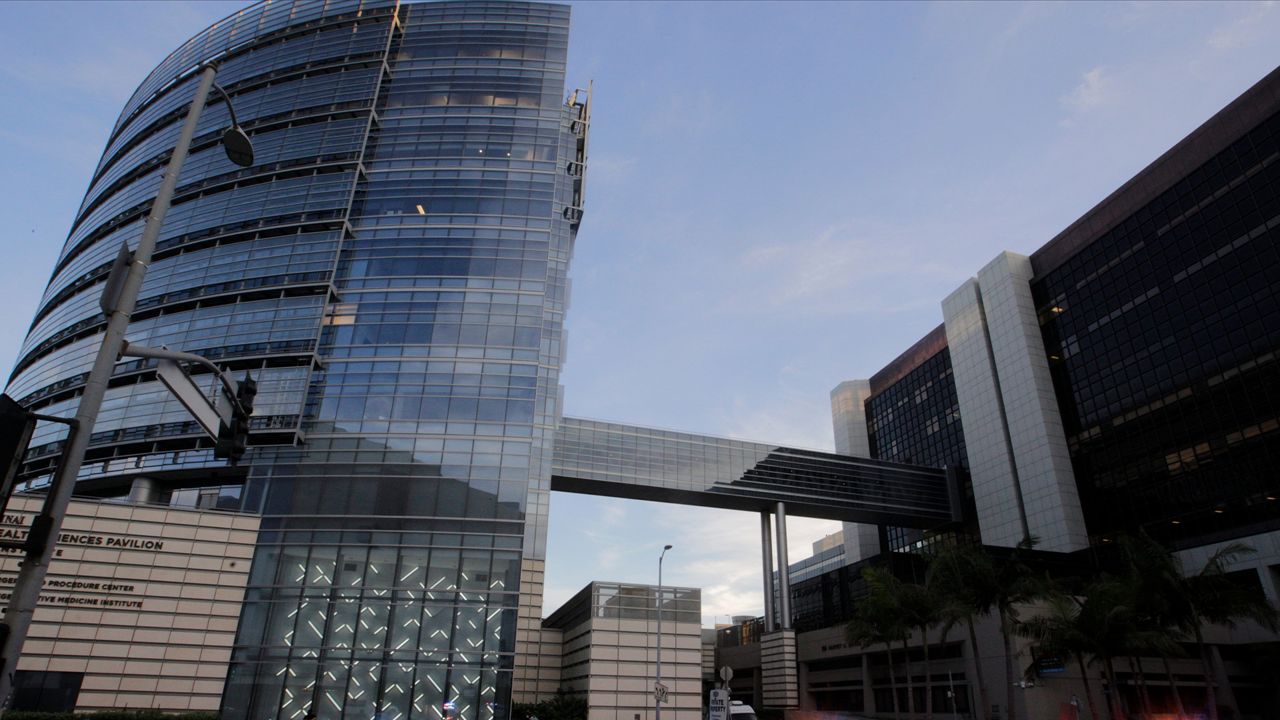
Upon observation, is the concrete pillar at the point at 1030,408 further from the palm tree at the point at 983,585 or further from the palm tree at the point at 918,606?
the palm tree at the point at 983,585

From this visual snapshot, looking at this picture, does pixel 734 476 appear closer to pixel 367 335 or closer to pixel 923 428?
pixel 923 428

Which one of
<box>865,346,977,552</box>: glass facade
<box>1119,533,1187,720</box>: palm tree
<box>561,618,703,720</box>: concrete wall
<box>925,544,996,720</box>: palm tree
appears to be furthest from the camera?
<box>865,346,977,552</box>: glass facade

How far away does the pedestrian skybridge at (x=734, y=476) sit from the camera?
2813 inches

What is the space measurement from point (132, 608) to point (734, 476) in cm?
5086

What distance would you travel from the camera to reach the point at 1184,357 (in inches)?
2559

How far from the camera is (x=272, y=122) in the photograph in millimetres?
70625

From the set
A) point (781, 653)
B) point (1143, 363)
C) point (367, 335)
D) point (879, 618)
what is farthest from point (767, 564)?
point (367, 335)

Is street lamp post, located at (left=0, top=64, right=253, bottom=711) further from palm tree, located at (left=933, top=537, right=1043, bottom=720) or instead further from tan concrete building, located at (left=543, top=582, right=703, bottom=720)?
palm tree, located at (left=933, top=537, right=1043, bottom=720)

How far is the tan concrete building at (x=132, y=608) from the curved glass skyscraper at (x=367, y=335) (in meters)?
1.64

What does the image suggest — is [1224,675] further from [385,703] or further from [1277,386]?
[385,703]

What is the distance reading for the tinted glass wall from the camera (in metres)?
59.0

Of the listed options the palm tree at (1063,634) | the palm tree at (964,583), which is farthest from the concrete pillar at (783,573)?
the palm tree at (1063,634)

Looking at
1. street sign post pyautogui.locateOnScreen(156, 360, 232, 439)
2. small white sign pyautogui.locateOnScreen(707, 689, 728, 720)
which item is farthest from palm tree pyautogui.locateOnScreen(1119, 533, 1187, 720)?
street sign post pyautogui.locateOnScreen(156, 360, 232, 439)

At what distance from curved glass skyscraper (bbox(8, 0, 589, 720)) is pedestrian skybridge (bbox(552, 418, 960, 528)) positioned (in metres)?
11.8
